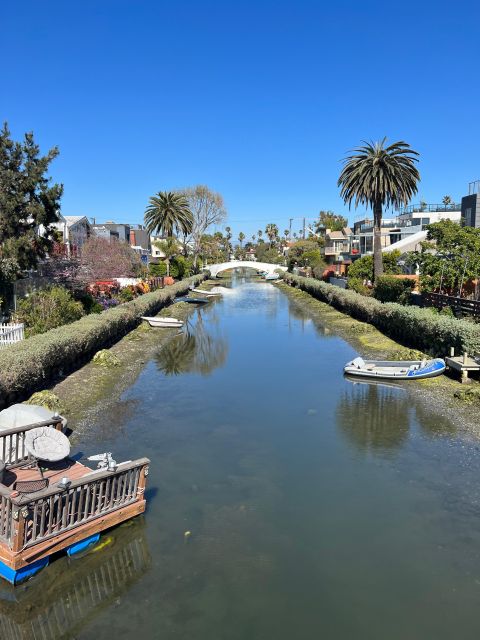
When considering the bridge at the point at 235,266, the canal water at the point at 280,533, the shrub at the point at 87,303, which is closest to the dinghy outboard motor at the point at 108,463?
the canal water at the point at 280,533


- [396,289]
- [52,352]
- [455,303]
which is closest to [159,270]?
[396,289]

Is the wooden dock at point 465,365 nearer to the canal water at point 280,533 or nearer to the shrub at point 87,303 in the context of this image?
the canal water at point 280,533

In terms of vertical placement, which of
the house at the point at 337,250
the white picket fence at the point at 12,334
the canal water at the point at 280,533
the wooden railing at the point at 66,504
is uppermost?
the house at the point at 337,250

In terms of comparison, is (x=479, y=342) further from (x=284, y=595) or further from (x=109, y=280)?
(x=109, y=280)

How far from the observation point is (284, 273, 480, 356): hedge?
69.7ft

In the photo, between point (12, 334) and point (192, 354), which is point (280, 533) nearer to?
point (12, 334)

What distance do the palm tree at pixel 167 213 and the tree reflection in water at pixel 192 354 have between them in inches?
1777

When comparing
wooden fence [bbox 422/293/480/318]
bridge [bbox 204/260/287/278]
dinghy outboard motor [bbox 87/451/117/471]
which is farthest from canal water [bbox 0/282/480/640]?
bridge [bbox 204/260/287/278]

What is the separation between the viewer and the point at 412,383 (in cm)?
2106

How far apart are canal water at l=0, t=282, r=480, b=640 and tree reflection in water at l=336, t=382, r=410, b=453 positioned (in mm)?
91

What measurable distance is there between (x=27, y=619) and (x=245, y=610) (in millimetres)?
3253

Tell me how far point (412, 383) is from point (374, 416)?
14.2 feet

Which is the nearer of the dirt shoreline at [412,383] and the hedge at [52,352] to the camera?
the hedge at [52,352]

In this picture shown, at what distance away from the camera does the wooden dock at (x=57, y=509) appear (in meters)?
8.15
